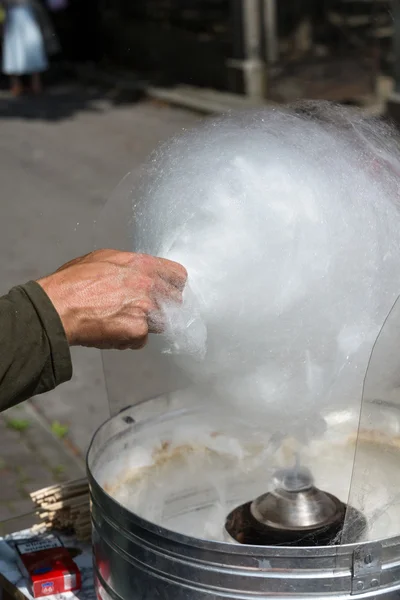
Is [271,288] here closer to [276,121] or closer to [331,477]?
[276,121]

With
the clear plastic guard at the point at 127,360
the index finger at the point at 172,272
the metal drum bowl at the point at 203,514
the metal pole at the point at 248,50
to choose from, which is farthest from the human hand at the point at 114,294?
the metal pole at the point at 248,50

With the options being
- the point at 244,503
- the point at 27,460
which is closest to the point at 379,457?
the point at 244,503

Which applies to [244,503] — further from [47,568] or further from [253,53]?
[253,53]

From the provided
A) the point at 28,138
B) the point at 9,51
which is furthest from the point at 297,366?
the point at 9,51

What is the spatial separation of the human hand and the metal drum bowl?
0.29 metres

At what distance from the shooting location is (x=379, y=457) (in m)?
1.67

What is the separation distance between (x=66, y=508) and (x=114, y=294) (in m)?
0.92

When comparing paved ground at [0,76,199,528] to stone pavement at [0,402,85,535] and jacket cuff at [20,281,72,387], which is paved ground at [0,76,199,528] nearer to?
stone pavement at [0,402,85,535]

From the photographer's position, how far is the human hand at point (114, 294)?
140cm

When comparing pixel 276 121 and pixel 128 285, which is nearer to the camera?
pixel 128 285

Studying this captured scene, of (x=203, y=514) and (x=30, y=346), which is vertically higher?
(x=30, y=346)

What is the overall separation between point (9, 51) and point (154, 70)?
5.92 ft

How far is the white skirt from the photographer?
1065 centimetres

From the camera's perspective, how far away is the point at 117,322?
1.42m
